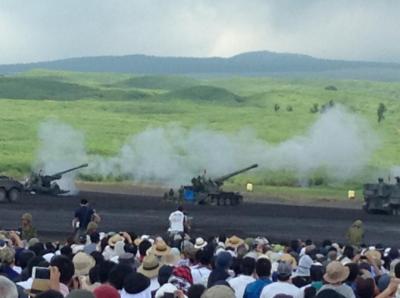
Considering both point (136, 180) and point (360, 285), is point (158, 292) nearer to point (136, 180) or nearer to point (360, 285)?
point (360, 285)

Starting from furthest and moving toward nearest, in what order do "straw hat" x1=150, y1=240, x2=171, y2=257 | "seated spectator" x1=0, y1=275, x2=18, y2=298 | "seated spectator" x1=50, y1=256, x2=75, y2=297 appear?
"straw hat" x1=150, y1=240, x2=171, y2=257
"seated spectator" x1=50, y1=256, x2=75, y2=297
"seated spectator" x1=0, y1=275, x2=18, y2=298

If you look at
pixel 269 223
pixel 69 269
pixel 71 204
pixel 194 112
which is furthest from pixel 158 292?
pixel 194 112

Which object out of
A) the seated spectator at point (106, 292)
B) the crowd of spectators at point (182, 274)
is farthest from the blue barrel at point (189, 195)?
the seated spectator at point (106, 292)

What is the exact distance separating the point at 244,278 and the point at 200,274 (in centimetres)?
113

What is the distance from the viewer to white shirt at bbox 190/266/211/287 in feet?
54.3

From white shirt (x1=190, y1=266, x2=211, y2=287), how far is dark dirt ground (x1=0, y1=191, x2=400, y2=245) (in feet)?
67.8

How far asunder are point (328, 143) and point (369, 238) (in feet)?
141

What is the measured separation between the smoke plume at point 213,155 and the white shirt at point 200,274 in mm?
63004

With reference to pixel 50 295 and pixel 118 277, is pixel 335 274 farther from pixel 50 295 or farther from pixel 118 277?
pixel 50 295

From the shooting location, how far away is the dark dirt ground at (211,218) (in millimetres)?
43594

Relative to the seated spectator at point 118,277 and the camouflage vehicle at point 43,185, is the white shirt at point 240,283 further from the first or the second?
the camouflage vehicle at point 43,185

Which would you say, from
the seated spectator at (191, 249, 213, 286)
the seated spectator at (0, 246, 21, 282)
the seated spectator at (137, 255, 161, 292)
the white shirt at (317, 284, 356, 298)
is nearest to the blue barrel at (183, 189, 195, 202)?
the seated spectator at (191, 249, 213, 286)

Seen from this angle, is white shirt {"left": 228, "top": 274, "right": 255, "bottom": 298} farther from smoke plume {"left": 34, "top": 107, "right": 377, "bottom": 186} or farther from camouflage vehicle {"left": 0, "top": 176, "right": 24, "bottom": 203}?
smoke plume {"left": 34, "top": 107, "right": 377, "bottom": 186}

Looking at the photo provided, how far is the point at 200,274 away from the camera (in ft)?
55.3
